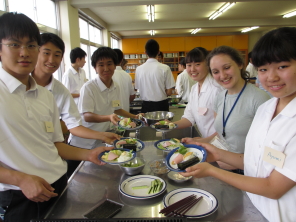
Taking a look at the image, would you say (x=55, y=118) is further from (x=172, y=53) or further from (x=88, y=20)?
(x=172, y=53)

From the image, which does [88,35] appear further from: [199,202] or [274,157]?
[274,157]

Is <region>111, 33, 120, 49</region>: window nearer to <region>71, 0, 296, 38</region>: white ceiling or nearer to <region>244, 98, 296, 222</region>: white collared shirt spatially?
<region>71, 0, 296, 38</region>: white ceiling

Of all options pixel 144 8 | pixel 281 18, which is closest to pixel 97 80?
pixel 144 8

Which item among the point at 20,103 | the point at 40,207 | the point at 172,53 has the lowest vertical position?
the point at 40,207

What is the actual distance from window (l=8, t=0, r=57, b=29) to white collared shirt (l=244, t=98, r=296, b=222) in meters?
3.54

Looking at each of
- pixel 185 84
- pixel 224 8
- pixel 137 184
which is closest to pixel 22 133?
pixel 137 184

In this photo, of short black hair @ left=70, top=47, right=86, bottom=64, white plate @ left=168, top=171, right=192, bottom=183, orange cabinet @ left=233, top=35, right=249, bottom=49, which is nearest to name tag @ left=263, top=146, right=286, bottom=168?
white plate @ left=168, top=171, right=192, bottom=183

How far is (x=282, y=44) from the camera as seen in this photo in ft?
2.91

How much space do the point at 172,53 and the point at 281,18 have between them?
4800mm

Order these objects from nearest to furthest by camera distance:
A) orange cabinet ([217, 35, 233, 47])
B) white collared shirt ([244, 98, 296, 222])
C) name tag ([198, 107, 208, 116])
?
1. white collared shirt ([244, 98, 296, 222])
2. name tag ([198, 107, 208, 116])
3. orange cabinet ([217, 35, 233, 47])

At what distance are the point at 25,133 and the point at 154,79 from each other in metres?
2.83

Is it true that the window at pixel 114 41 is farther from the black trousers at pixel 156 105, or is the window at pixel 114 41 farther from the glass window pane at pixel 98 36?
the black trousers at pixel 156 105

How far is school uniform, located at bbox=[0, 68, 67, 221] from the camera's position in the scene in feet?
3.56

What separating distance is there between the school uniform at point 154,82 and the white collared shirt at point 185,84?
1.07 metres
